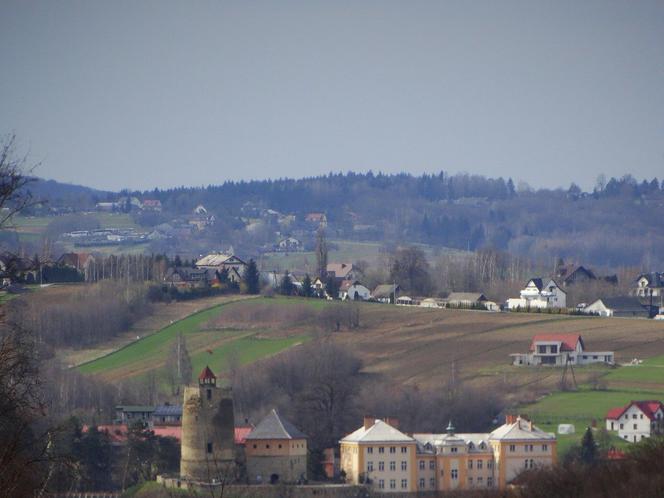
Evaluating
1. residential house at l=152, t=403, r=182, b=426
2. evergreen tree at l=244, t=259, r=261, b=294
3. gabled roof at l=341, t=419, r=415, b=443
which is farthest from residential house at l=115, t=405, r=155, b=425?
evergreen tree at l=244, t=259, r=261, b=294

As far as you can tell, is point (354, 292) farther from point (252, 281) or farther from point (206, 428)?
point (206, 428)

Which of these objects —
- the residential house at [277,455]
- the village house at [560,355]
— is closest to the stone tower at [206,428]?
the residential house at [277,455]

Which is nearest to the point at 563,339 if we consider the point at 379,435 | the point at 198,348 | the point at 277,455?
the point at 198,348

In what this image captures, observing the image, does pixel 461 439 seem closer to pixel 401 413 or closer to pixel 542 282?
pixel 401 413

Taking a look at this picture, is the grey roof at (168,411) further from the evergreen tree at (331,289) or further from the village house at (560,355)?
the evergreen tree at (331,289)

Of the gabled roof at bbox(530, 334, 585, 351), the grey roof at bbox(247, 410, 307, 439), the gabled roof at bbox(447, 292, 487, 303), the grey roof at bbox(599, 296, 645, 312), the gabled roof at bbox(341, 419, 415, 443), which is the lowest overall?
the gabled roof at bbox(447, 292, 487, 303)

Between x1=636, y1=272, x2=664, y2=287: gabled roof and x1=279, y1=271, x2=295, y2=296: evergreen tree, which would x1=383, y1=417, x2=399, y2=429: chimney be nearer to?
x1=279, y1=271, x2=295, y2=296: evergreen tree
